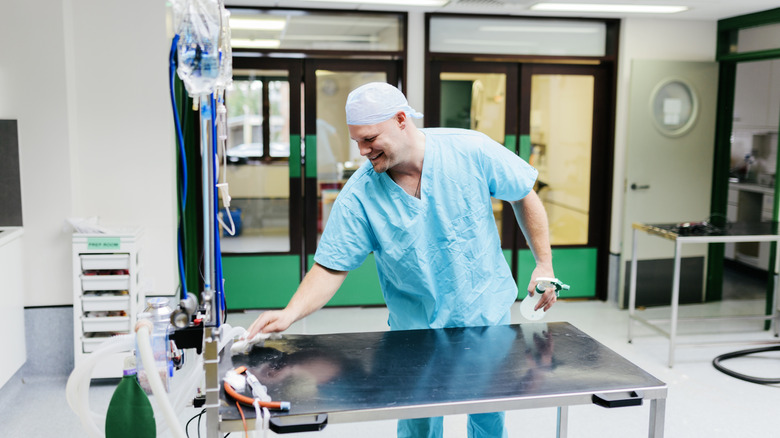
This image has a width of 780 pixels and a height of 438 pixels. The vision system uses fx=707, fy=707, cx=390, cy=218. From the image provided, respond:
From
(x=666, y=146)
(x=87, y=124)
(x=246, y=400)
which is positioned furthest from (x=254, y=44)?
(x=246, y=400)

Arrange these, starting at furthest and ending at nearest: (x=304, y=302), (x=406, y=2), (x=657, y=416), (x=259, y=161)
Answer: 1. (x=259, y=161)
2. (x=406, y=2)
3. (x=304, y=302)
4. (x=657, y=416)

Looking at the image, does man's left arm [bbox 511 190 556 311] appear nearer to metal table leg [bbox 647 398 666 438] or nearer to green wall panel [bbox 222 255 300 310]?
metal table leg [bbox 647 398 666 438]

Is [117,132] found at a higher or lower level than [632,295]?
higher

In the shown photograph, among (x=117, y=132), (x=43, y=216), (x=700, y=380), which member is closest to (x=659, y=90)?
(x=700, y=380)

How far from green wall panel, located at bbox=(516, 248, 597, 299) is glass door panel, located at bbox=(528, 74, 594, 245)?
0.32 feet

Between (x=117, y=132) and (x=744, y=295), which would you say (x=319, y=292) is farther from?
(x=744, y=295)

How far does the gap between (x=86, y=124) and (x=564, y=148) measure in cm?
344

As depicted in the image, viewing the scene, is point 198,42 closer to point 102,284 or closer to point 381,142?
point 381,142

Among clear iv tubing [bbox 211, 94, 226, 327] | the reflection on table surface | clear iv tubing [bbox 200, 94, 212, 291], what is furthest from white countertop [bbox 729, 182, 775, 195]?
clear iv tubing [bbox 200, 94, 212, 291]

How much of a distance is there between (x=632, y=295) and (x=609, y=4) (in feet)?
6.22

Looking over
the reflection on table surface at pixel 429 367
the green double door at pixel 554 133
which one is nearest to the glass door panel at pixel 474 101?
the green double door at pixel 554 133

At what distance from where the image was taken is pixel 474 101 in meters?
5.27

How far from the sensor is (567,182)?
5543mm

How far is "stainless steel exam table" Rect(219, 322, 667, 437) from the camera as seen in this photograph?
1776 mm
